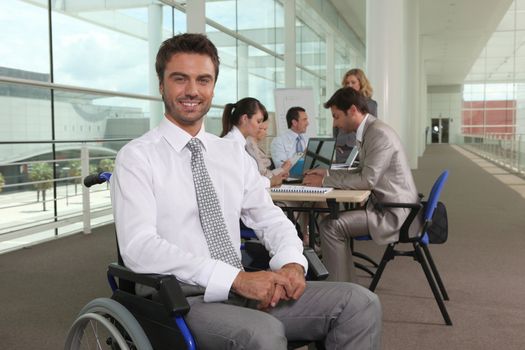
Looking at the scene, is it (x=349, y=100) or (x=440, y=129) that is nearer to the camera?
(x=349, y=100)

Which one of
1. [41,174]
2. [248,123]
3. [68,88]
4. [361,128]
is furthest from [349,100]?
[41,174]

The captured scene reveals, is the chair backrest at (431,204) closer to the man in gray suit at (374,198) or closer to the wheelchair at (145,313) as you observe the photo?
the man in gray suit at (374,198)

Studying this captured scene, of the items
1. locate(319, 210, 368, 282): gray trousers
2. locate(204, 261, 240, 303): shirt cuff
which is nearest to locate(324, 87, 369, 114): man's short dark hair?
locate(319, 210, 368, 282): gray trousers

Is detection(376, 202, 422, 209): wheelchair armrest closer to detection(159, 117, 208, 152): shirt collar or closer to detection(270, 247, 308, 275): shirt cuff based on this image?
detection(270, 247, 308, 275): shirt cuff

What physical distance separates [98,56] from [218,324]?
504cm

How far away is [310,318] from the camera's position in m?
1.54

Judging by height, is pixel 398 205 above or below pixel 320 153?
below

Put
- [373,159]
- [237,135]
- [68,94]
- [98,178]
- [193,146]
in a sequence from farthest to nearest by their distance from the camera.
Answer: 1. [68,94]
2. [237,135]
3. [373,159]
4. [98,178]
5. [193,146]

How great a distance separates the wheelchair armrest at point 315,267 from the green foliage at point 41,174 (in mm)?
4144

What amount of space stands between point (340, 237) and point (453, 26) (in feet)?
54.8

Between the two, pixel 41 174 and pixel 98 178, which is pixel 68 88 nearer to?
pixel 41 174

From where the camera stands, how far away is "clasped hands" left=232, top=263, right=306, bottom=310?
4.79ft

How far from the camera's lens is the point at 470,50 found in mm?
22734

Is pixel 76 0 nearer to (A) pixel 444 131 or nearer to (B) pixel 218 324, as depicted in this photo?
(B) pixel 218 324
